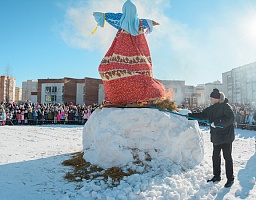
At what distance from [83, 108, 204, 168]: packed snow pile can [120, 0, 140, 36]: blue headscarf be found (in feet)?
6.01

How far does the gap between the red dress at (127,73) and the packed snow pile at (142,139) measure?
1.63 feet

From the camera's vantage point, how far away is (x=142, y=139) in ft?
15.2

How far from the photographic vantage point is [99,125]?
4844 mm

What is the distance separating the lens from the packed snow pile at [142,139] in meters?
4.46

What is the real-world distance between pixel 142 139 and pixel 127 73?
1.50 meters

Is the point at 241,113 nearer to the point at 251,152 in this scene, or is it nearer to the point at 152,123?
the point at 251,152

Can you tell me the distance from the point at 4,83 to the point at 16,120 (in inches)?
1255

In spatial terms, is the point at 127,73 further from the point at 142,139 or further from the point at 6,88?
the point at 6,88

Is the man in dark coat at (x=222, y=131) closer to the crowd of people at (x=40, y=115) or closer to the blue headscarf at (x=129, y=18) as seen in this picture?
the blue headscarf at (x=129, y=18)

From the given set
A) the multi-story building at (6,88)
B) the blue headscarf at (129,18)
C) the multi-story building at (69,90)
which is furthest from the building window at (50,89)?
the blue headscarf at (129,18)

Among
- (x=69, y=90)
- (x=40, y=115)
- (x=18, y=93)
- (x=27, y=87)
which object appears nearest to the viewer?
(x=40, y=115)

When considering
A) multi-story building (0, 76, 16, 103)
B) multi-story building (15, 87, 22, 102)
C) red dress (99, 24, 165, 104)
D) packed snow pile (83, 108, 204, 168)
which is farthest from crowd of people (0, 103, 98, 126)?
multi-story building (15, 87, 22, 102)

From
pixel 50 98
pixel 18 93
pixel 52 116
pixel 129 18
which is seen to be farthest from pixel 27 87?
pixel 129 18

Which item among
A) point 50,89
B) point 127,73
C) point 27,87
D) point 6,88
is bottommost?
point 127,73
